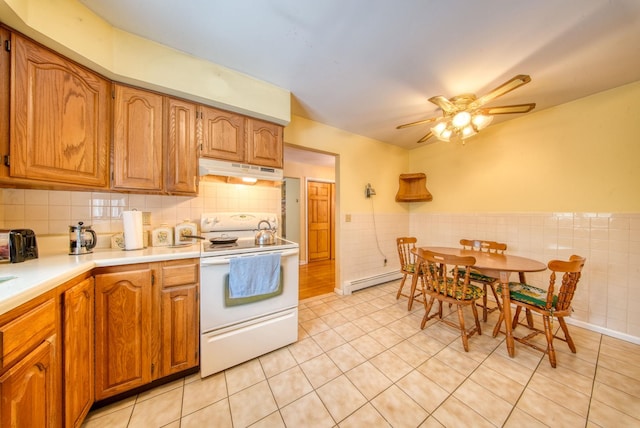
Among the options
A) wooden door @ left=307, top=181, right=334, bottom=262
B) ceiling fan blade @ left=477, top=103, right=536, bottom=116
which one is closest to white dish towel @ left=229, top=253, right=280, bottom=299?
ceiling fan blade @ left=477, top=103, right=536, bottom=116

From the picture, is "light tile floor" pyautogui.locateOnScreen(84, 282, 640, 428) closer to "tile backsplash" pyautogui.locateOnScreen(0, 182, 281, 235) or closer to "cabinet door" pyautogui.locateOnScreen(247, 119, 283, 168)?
"tile backsplash" pyautogui.locateOnScreen(0, 182, 281, 235)

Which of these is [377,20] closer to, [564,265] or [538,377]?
[564,265]

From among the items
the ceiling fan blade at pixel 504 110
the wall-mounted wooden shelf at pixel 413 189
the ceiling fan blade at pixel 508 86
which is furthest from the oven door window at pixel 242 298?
the wall-mounted wooden shelf at pixel 413 189

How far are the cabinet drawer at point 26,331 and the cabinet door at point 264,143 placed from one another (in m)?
1.48

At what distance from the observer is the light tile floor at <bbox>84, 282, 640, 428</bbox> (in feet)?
3.90

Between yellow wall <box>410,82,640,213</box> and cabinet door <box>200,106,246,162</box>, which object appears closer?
cabinet door <box>200,106,246,162</box>

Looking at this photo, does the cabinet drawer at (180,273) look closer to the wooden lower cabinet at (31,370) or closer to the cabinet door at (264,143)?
the wooden lower cabinet at (31,370)

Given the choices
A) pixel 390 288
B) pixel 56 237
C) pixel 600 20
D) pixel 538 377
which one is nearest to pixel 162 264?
pixel 56 237

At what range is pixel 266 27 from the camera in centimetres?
136

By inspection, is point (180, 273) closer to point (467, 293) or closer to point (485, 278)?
point (467, 293)

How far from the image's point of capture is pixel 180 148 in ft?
5.41

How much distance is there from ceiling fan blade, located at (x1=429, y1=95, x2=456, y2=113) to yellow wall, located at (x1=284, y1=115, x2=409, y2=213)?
134 centimetres

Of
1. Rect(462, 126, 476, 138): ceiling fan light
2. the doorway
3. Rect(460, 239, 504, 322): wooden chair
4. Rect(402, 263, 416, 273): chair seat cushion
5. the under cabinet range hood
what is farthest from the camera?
the doorway

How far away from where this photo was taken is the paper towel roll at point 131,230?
1489 mm
